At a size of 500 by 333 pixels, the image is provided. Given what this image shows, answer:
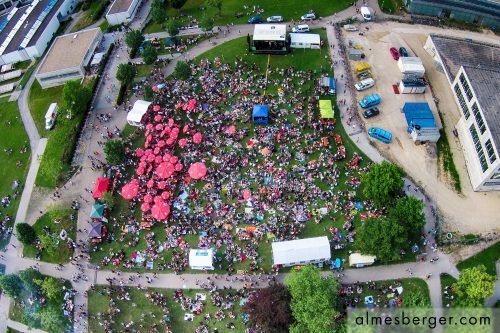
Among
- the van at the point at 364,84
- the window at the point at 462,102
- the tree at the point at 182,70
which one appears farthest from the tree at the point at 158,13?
the window at the point at 462,102

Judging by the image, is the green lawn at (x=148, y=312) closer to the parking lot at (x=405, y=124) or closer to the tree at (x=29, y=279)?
the tree at (x=29, y=279)

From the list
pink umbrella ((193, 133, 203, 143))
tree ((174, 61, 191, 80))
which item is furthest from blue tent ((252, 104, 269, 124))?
tree ((174, 61, 191, 80))

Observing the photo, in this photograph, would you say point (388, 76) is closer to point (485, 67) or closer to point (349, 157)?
point (485, 67)

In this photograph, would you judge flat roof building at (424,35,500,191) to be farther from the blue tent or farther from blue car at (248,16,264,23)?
blue car at (248,16,264,23)

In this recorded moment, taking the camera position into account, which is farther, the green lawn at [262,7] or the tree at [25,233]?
the green lawn at [262,7]

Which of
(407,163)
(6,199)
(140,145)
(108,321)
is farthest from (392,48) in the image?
(6,199)

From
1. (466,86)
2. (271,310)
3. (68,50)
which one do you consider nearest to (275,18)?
(466,86)
